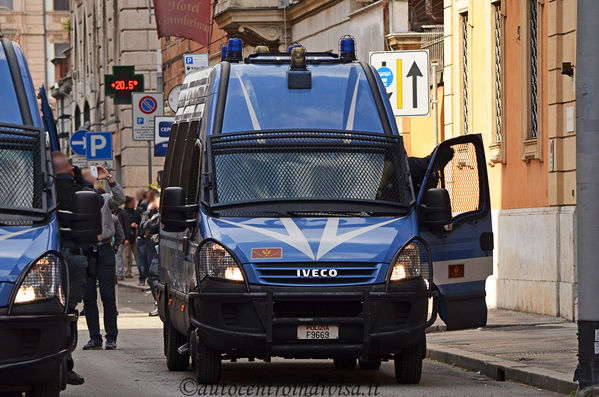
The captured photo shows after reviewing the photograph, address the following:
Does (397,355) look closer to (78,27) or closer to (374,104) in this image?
(374,104)

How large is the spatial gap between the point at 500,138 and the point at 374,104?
393 inches

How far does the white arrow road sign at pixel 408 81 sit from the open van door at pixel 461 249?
19.6 feet

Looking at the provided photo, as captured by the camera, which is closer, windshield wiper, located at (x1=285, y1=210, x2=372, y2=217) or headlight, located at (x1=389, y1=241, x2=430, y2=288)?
headlight, located at (x1=389, y1=241, x2=430, y2=288)

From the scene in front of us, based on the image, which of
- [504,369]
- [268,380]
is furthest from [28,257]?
[504,369]

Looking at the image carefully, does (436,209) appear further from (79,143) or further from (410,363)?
(79,143)

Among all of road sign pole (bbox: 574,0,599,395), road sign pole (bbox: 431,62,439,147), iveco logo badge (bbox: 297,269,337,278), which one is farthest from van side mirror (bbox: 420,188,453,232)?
road sign pole (bbox: 431,62,439,147)

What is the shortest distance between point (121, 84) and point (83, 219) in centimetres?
2285

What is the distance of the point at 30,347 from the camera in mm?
10586

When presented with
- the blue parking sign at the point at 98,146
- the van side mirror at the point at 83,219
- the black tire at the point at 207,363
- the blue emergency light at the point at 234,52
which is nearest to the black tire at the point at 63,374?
the van side mirror at the point at 83,219

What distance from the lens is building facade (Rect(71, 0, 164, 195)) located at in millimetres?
51062

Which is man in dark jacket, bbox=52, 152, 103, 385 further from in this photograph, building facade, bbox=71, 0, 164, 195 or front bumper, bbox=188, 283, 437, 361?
building facade, bbox=71, 0, 164, 195

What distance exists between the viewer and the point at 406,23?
28.4m

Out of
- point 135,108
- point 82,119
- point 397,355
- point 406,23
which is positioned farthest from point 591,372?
point 82,119

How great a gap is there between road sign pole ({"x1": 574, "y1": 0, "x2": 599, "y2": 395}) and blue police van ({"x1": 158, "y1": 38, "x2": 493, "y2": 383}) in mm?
1489
